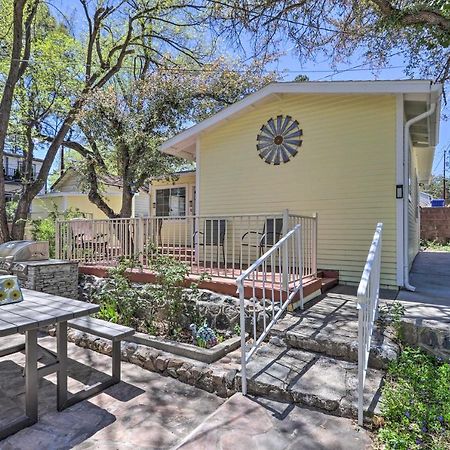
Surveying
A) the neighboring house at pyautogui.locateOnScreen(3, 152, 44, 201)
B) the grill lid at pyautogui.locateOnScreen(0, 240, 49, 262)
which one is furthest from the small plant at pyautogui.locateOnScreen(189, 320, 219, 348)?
the neighboring house at pyautogui.locateOnScreen(3, 152, 44, 201)

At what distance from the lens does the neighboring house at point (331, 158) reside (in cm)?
555

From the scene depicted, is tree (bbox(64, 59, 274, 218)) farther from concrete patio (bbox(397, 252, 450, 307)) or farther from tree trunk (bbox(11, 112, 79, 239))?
concrete patio (bbox(397, 252, 450, 307))

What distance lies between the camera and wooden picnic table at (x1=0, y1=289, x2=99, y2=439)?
2.74 meters

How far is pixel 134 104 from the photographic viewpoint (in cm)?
1032

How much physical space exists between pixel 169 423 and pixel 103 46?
14.7m

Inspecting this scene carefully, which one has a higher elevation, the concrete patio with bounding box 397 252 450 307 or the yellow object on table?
the yellow object on table

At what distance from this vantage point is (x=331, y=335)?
354 centimetres

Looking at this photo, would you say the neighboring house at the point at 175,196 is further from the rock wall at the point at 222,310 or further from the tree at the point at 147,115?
the rock wall at the point at 222,310

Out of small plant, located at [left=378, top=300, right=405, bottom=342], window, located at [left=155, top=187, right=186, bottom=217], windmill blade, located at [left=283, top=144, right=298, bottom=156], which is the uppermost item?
windmill blade, located at [left=283, top=144, right=298, bottom=156]

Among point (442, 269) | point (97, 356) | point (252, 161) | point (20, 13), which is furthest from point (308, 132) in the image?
point (20, 13)

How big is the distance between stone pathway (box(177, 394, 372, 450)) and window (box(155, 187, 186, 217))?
7960 millimetres

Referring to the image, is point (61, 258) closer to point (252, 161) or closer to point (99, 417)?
point (252, 161)

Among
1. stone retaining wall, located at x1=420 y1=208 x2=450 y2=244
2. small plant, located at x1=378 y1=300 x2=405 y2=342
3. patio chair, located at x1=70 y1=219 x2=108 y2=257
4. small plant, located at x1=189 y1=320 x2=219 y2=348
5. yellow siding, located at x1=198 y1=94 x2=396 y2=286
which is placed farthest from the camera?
stone retaining wall, located at x1=420 y1=208 x2=450 y2=244

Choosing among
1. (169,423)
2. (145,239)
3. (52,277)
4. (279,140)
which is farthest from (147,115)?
(169,423)
